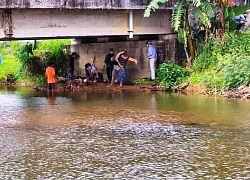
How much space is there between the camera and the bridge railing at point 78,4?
21.2m

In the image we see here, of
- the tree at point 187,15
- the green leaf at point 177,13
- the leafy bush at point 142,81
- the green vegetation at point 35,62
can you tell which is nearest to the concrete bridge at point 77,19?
the tree at point 187,15

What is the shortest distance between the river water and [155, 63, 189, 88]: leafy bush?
10.9 ft

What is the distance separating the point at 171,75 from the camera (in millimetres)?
23812

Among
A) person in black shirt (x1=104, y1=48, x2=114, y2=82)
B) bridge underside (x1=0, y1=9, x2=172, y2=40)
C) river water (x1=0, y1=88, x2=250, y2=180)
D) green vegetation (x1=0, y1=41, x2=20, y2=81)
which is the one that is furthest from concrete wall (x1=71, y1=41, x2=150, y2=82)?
river water (x1=0, y1=88, x2=250, y2=180)

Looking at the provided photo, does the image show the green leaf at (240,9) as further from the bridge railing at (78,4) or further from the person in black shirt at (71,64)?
the person in black shirt at (71,64)

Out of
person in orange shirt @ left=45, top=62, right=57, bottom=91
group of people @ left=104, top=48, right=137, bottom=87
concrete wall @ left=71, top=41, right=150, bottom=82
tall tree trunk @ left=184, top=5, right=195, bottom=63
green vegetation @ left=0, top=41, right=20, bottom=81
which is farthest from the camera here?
green vegetation @ left=0, top=41, right=20, bottom=81

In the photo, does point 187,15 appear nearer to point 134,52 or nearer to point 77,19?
point 134,52

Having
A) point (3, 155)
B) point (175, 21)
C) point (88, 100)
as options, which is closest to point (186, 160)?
point (3, 155)

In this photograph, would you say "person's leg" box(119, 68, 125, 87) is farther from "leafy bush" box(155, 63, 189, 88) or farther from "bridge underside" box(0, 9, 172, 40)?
"leafy bush" box(155, 63, 189, 88)

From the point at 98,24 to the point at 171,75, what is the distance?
3.61 meters

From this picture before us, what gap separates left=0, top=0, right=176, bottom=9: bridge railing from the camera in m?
21.2

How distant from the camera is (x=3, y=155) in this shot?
11.0 metres

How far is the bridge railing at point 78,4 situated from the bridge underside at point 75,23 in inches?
24.2

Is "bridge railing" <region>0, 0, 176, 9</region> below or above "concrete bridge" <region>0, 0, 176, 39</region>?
above
